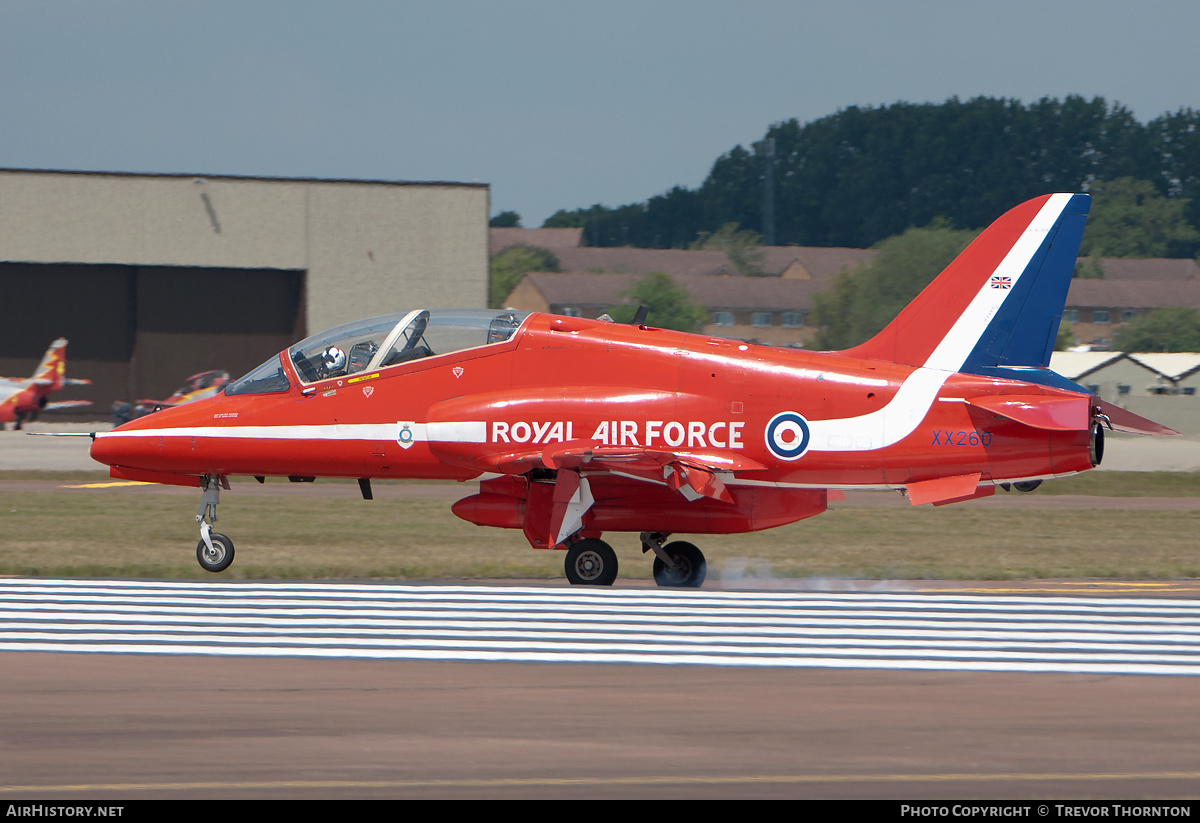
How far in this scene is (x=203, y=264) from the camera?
2131 inches

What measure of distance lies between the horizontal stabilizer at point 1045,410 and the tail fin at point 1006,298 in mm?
549

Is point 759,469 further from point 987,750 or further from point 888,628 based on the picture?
point 987,750

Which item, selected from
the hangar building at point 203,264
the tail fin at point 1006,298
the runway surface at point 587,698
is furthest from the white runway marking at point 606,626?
the hangar building at point 203,264

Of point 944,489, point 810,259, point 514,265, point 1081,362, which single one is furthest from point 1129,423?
point 810,259

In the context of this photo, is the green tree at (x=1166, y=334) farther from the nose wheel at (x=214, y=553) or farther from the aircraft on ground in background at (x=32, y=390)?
the nose wheel at (x=214, y=553)

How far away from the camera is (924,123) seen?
190000 millimetres

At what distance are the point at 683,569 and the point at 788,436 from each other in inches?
74.1

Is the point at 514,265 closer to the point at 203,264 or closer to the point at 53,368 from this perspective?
the point at 203,264

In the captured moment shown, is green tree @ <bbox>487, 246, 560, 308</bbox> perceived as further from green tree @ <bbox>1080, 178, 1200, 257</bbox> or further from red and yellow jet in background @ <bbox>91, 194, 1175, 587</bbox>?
red and yellow jet in background @ <bbox>91, 194, 1175, 587</bbox>

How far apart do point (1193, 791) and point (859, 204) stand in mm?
189008

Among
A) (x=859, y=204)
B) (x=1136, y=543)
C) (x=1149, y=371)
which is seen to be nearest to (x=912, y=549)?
(x=1136, y=543)

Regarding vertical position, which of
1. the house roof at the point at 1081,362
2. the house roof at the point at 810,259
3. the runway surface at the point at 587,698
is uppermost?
the house roof at the point at 810,259

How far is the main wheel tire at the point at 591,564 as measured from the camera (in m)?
14.2

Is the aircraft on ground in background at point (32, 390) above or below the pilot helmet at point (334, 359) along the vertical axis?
above
